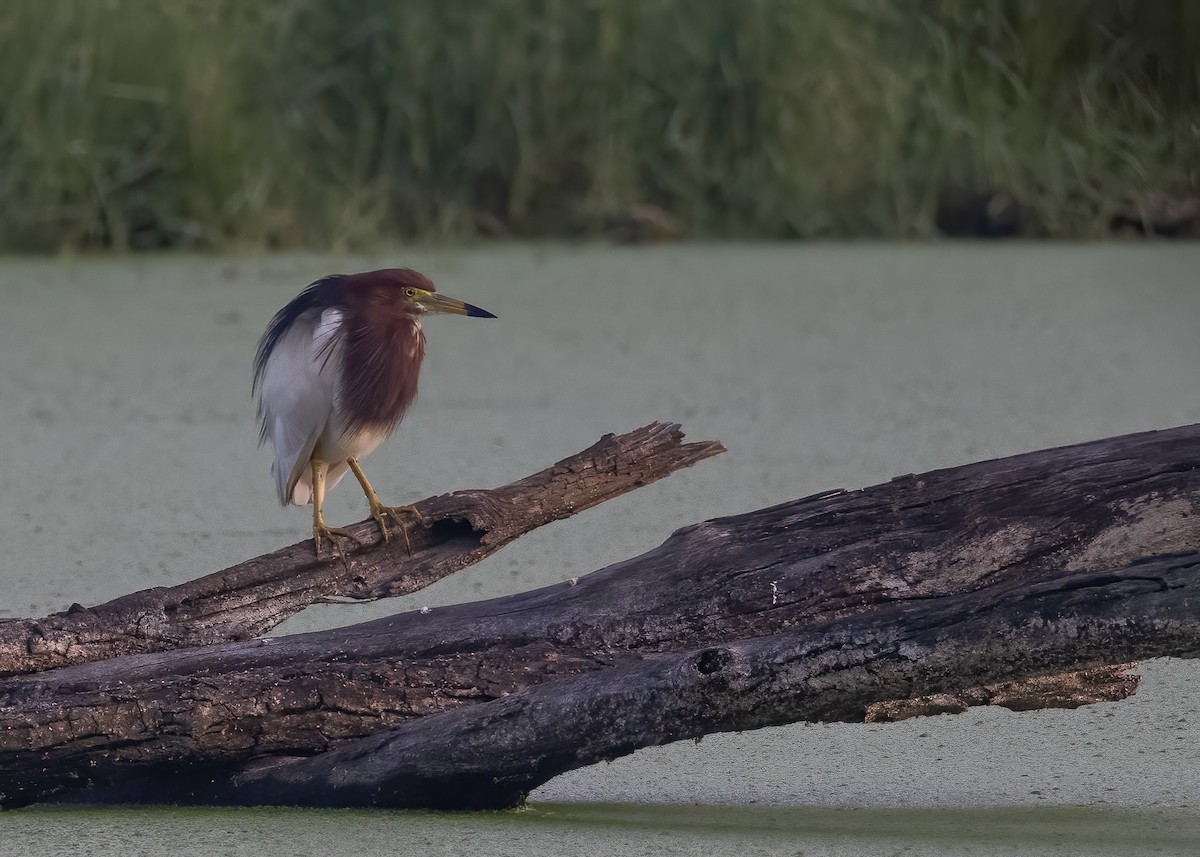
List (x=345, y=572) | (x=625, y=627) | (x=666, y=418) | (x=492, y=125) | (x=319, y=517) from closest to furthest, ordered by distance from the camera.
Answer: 1. (x=625, y=627)
2. (x=345, y=572)
3. (x=319, y=517)
4. (x=666, y=418)
5. (x=492, y=125)

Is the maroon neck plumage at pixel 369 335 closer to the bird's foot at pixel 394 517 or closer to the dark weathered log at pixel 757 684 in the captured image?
the bird's foot at pixel 394 517

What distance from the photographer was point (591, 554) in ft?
7.35

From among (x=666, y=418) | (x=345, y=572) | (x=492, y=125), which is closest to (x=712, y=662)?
(x=345, y=572)

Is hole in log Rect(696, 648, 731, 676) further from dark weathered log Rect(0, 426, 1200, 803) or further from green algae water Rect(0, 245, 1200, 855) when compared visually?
green algae water Rect(0, 245, 1200, 855)

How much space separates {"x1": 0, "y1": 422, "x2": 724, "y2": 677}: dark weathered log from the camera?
1472 mm

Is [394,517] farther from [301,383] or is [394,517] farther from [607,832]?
[607,832]

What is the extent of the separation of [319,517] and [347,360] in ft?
0.53

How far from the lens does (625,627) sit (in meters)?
1.44

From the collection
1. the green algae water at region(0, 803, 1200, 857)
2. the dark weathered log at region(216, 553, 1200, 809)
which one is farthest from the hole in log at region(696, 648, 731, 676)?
the green algae water at region(0, 803, 1200, 857)

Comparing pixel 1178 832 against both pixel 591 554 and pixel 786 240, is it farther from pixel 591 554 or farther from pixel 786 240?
pixel 786 240

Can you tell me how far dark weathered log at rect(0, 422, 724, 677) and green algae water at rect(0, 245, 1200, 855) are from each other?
0.48ft

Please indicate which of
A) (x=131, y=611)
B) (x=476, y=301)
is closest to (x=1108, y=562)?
(x=131, y=611)

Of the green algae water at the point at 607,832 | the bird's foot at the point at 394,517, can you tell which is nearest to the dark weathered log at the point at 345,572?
the bird's foot at the point at 394,517

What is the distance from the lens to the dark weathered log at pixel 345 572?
1.47 metres
